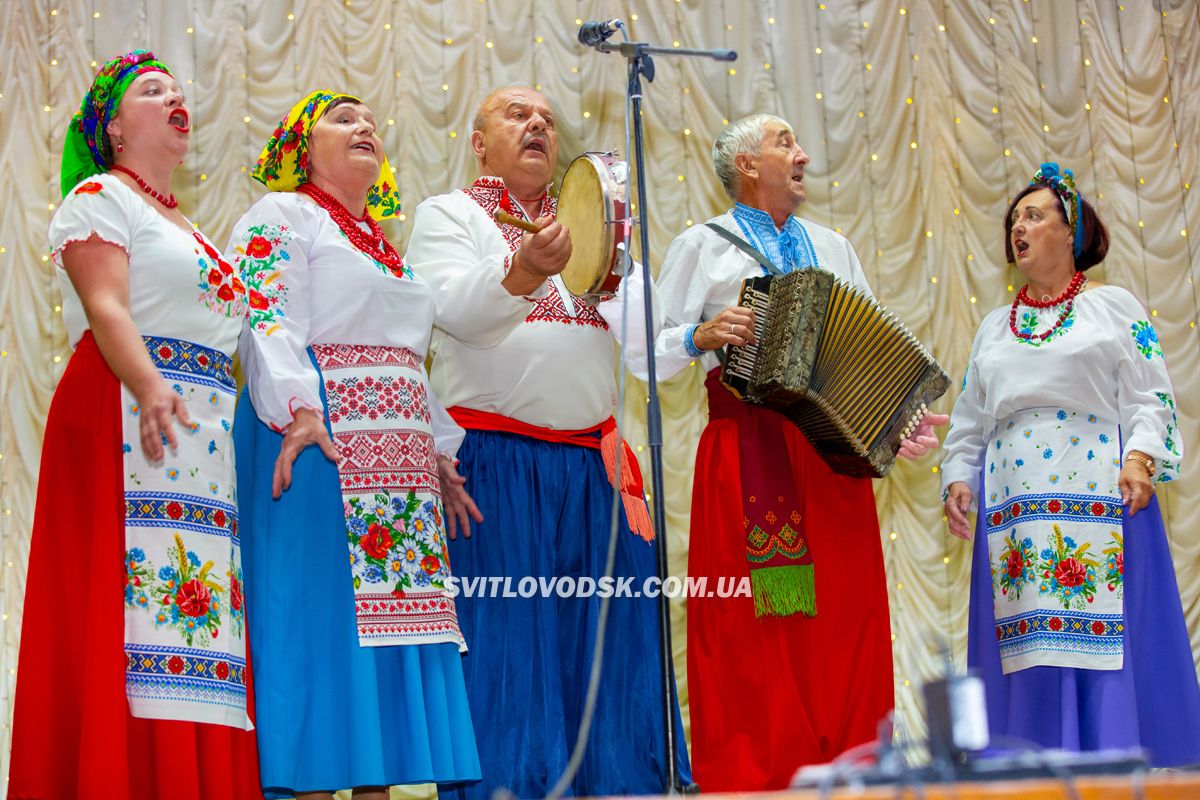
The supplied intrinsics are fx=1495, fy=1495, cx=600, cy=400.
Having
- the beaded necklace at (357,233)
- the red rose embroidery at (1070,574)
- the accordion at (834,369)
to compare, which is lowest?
the red rose embroidery at (1070,574)

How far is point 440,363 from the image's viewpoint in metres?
3.79

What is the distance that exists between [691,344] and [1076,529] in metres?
1.21

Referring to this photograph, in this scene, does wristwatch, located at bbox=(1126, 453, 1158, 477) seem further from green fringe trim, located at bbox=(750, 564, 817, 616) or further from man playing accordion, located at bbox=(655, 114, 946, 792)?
green fringe trim, located at bbox=(750, 564, 817, 616)

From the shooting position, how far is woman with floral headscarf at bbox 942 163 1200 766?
4055mm

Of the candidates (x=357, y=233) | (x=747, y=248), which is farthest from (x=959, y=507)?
(x=357, y=233)

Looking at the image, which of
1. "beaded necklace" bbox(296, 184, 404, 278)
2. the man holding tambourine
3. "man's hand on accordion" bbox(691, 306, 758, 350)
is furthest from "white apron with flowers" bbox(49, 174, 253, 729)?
"man's hand on accordion" bbox(691, 306, 758, 350)

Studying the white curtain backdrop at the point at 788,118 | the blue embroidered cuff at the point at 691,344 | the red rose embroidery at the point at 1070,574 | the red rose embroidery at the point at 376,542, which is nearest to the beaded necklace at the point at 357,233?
the red rose embroidery at the point at 376,542

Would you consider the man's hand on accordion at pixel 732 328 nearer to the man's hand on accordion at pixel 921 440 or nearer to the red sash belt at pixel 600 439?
the red sash belt at pixel 600 439

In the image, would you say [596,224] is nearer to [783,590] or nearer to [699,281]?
[699,281]

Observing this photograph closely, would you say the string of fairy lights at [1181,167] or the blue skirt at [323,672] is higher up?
the string of fairy lights at [1181,167]

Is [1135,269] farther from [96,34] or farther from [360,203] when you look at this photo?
[96,34]

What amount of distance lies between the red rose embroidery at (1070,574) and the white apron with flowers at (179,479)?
2237 millimetres

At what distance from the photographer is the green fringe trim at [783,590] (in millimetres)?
3871

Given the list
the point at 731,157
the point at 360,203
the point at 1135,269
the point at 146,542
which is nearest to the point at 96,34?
the point at 360,203
